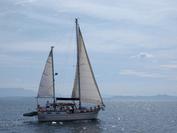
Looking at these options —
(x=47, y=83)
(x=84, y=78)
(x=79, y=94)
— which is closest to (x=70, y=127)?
(x=79, y=94)

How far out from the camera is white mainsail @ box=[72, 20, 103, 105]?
8438cm

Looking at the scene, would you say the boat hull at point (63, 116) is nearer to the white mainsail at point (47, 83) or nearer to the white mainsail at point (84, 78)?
the white mainsail at point (84, 78)

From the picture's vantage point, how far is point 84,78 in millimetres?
84500

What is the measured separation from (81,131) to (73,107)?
12478 mm

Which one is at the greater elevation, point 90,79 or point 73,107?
point 90,79

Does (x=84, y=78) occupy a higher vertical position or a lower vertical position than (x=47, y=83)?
higher

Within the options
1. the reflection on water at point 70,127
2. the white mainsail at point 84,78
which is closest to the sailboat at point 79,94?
the white mainsail at point 84,78

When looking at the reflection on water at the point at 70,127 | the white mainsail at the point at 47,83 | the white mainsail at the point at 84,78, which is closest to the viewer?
the reflection on water at the point at 70,127

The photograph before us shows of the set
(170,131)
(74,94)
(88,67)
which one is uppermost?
(88,67)

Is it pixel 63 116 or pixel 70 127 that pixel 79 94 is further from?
pixel 70 127

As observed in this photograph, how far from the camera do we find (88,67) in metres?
84.7

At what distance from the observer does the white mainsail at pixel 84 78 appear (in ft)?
277

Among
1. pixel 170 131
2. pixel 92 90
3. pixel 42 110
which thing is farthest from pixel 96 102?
pixel 170 131

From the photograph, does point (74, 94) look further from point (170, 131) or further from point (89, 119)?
point (170, 131)
